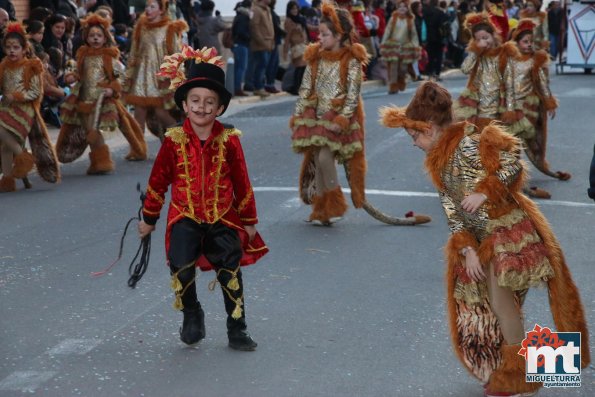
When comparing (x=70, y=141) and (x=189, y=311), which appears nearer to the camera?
(x=189, y=311)

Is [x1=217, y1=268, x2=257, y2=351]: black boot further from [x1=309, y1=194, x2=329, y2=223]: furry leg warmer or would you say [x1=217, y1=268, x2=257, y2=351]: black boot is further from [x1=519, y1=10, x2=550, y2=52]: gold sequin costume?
[x1=519, y1=10, x2=550, y2=52]: gold sequin costume

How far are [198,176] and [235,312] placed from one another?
2.53 feet

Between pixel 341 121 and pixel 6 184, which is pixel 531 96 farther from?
Result: pixel 6 184

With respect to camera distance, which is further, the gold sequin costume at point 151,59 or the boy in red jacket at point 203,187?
the gold sequin costume at point 151,59

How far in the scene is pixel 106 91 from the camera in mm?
13266

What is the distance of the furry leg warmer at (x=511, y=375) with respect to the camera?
18.1ft

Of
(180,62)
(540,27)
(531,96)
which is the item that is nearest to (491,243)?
(180,62)

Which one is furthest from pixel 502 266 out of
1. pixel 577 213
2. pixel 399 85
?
pixel 399 85

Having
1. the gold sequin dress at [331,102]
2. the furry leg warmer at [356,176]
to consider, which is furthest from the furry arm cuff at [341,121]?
the furry leg warmer at [356,176]

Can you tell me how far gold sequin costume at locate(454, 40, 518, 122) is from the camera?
11562 mm

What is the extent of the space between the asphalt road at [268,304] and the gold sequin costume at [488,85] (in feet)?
3.19

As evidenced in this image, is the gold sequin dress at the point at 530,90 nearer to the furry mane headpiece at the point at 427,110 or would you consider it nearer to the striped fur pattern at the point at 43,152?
the striped fur pattern at the point at 43,152

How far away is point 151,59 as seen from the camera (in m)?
14.0

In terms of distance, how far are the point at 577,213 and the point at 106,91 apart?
5.35 m
